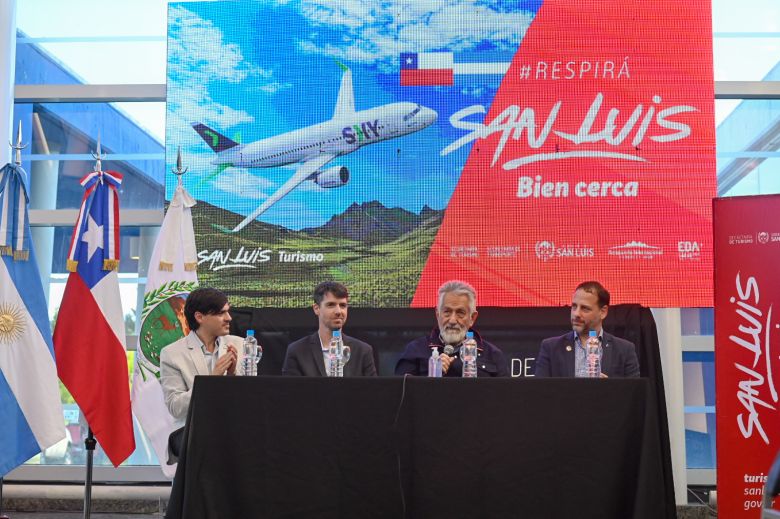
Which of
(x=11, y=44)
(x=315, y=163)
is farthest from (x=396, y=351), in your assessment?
(x=11, y=44)

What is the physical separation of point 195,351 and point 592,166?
2579 mm

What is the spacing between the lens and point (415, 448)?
278 centimetres

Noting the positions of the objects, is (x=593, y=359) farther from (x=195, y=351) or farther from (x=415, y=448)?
(x=195, y=351)

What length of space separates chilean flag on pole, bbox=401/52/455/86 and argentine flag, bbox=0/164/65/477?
2184 millimetres

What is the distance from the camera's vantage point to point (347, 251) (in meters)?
5.15

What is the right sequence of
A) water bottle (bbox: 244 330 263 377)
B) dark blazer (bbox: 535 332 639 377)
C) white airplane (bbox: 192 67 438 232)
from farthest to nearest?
white airplane (bbox: 192 67 438 232)
dark blazer (bbox: 535 332 639 377)
water bottle (bbox: 244 330 263 377)

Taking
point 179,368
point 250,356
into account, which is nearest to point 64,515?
point 179,368

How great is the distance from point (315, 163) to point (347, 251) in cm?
55

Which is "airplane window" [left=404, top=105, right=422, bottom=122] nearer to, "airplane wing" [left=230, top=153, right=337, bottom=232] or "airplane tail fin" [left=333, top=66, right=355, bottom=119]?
"airplane tail fin" [left=333, top=66, right=355, bottom=119]

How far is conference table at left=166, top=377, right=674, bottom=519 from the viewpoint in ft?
9.02

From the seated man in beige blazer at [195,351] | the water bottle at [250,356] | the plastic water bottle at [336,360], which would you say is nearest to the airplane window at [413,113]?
the seated man in beige blazer at [195,351]

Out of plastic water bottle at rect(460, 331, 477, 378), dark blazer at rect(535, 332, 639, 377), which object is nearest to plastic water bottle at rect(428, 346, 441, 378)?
plastic water bottle at rect(460, 331, 477, 378)

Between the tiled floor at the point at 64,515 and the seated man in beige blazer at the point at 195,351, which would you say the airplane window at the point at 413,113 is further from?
the tiled floor at the point at 64,515

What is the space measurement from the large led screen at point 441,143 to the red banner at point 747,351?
910 mm
